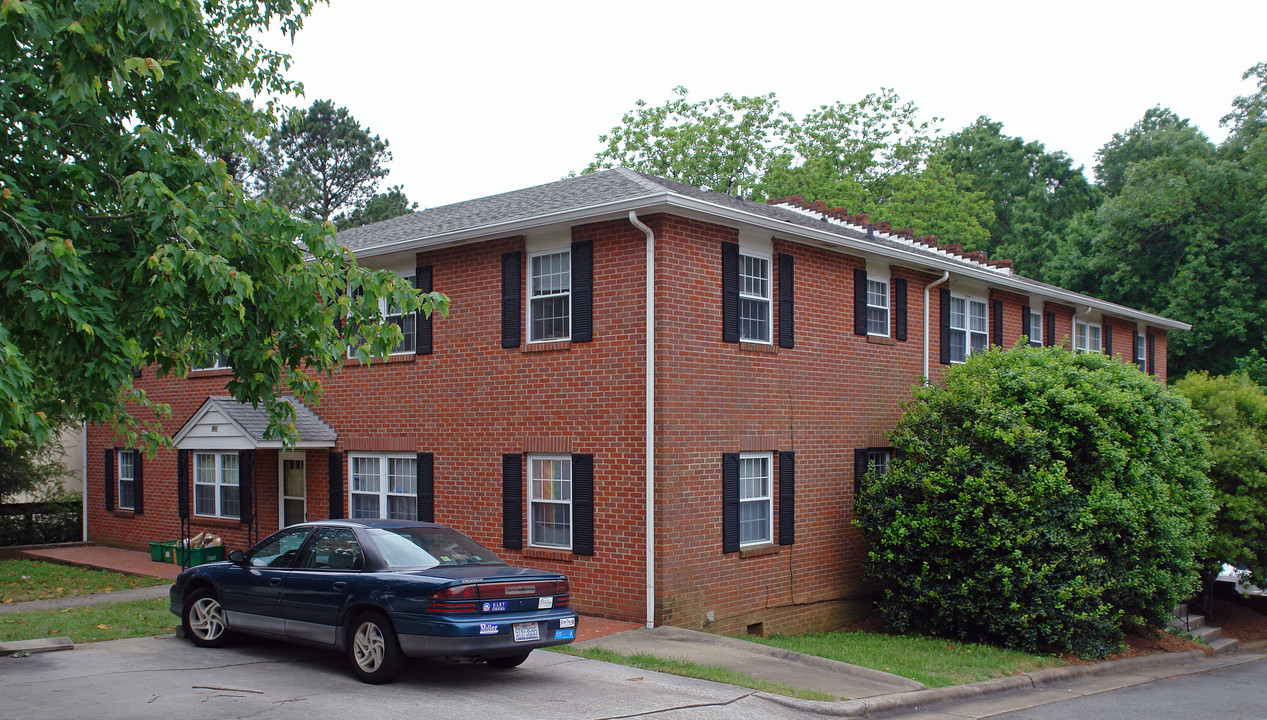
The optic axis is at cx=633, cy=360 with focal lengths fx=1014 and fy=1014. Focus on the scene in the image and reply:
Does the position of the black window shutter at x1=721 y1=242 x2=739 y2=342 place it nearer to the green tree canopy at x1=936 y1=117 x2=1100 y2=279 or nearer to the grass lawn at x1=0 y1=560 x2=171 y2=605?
the grass lawn at x1=0 y1=560 x2=171 y2=605

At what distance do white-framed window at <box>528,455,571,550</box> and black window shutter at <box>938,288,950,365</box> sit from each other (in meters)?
7.97

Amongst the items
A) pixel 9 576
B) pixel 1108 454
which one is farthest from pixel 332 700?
pixel 9 576

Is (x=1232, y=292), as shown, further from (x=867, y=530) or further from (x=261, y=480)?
(x=261, y=480)

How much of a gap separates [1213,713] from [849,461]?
650 centimetres

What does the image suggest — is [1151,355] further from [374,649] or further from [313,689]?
[313,689]

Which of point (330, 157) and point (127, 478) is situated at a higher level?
point (330, 157)

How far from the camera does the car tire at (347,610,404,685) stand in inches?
368

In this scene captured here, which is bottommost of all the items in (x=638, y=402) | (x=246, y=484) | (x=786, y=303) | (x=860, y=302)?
(x=246, y=484)

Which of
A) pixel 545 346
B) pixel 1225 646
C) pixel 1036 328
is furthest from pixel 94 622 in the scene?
pixel 1225 646

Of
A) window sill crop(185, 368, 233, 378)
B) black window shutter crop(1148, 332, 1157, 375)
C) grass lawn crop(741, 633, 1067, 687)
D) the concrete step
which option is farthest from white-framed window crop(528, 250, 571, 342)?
black window shutter crop(1148, 332, 1157, 375)

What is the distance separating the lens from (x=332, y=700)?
884 cm

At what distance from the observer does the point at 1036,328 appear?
21.7 m

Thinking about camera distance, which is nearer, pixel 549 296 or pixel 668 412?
pixel 668 412

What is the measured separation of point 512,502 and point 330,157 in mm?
41874
